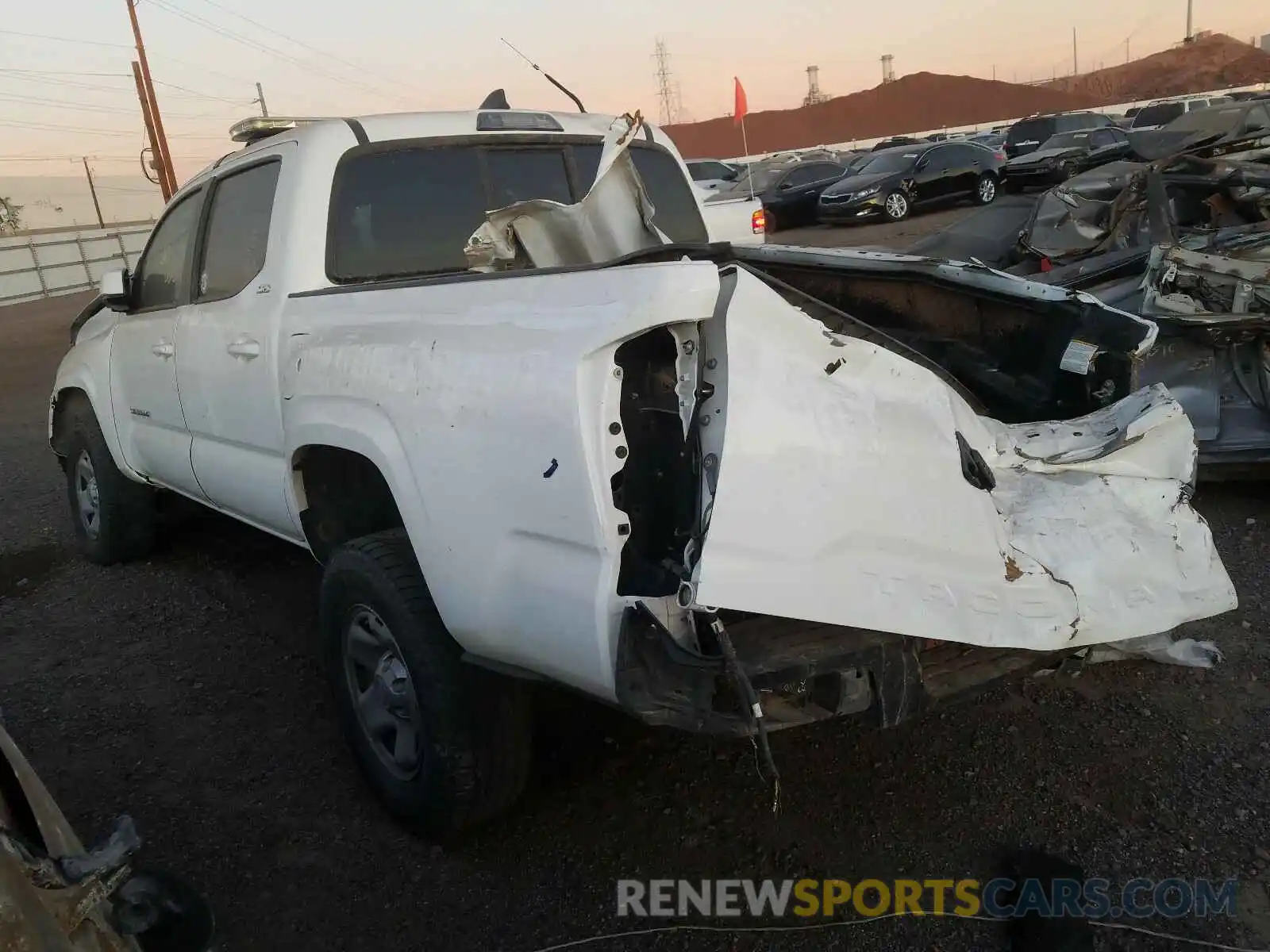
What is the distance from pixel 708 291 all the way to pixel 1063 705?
2332 mm

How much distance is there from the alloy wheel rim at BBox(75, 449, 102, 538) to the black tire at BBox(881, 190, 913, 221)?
15.8 meters

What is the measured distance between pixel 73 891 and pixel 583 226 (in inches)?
109

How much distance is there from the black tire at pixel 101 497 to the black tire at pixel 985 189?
1777 cm

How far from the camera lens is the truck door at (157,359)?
14.4 ft

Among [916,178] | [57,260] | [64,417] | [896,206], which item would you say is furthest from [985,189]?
[57,260]

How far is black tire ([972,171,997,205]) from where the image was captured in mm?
19438

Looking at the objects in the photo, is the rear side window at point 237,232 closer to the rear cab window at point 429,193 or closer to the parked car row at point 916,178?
the rear cab window at point 429,193

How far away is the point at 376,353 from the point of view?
2818 mm

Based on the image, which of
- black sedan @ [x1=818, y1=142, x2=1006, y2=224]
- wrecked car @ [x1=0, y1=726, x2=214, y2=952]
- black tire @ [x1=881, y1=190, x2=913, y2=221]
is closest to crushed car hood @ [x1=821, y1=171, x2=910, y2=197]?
black sedan @ [x1=818, y1=142, x2=1006, y2=224]

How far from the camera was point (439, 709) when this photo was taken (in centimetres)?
269

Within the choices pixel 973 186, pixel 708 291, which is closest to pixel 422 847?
pixel 708 291

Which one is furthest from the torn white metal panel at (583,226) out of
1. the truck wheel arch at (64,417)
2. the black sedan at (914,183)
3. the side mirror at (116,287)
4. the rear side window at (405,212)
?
the black sedan at (914,183)

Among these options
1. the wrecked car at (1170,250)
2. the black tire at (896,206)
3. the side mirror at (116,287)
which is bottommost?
the black tire at (896,206)

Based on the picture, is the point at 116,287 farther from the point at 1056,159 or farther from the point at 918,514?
the point at 1056,159
